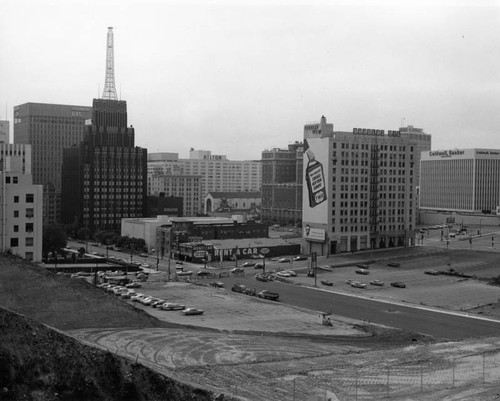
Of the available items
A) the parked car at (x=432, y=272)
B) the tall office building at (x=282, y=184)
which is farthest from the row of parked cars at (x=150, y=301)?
the tall office building at (x=282, y=184)

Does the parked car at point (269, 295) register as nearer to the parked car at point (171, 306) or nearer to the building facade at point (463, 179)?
the parked car at point (171, 306)

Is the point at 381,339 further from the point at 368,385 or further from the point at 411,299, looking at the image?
the point at 411,299

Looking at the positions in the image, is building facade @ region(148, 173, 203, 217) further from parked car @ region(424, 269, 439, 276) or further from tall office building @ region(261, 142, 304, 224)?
parked car @ region(424, 269, 439, 276)

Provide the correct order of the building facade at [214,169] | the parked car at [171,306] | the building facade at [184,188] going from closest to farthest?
the parked car at [171,306] → the building facade at [184,188] → the building facade at [214,169]

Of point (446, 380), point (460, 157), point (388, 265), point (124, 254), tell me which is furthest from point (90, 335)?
point (460, 157)

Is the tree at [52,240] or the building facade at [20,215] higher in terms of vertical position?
the building facade at [20,215]

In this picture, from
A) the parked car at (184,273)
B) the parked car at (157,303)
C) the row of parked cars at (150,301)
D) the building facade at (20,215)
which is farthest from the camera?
the parked car at (184,273)

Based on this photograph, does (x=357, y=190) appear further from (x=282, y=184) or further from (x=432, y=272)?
(x=282, y=184)
